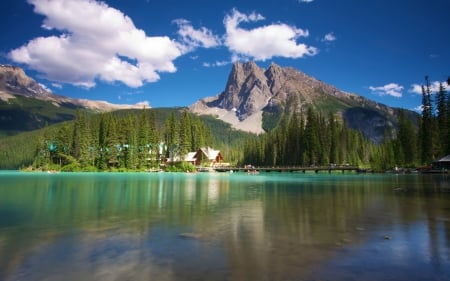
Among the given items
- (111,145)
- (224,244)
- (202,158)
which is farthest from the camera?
(202,158)

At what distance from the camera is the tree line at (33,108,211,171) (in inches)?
4476

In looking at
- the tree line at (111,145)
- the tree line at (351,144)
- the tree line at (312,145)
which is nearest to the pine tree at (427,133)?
the tree line at (351,144)

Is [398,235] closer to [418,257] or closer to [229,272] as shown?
[418,257]

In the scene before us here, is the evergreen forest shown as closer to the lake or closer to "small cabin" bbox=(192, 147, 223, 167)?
"small cabin" bbox=(192, 147, 223, 167)

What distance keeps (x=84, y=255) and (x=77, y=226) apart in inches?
226

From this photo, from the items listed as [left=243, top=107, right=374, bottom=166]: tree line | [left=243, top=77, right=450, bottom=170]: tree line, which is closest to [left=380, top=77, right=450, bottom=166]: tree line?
[left=243, top=77, right=450, bottom=170]: tree line

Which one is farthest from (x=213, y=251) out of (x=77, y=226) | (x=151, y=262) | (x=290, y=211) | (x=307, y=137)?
(x=307, y=137)

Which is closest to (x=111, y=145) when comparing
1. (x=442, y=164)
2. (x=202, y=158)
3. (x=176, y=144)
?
(x=176, y=144)

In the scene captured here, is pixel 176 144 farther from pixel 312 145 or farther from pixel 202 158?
pixel 312 145

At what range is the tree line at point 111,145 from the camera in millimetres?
113688

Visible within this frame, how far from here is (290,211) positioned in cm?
2144

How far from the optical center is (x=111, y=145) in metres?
112

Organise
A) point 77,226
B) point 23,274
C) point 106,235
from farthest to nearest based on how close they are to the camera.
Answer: point 77,226
point 106,235
point 23,274

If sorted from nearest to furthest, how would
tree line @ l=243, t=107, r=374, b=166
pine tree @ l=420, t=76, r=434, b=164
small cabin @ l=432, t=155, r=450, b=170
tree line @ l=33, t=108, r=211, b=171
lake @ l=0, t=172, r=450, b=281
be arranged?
lake @ l=0, t=172, r=450, b=281 → small cabin @ l=432, t=155, r=450, b=170 → pine tree @ l=420, t=76, r=434, b=164 → tree line @ l=33, t=108, r=211, b=171 → tree line @ l=243, t=107, r=374, b=166
